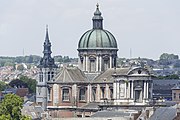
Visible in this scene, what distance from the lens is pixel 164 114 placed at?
91.7 metres

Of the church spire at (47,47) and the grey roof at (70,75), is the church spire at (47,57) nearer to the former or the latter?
the church spire at (47,47)

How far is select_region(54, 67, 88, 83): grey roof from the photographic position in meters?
126

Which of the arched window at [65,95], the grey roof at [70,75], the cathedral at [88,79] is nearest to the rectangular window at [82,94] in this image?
the cathedral at [88,79]

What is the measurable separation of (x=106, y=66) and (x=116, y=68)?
3652mm

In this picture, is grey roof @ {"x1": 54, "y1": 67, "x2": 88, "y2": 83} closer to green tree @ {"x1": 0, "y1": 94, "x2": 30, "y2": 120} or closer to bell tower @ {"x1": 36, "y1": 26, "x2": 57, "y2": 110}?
bell tower @ {"x1": 36, "y1": 26, "x2": 57, "y2": 110}

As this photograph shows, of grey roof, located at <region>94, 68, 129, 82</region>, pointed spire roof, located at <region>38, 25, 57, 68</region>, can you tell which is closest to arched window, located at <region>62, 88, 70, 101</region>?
grey roof, located at <region>94, 68, 129, 82</region>

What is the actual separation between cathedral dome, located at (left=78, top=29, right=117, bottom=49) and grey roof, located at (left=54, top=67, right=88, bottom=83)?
2.71 meters

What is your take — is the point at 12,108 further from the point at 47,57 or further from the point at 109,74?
the point at 47,57

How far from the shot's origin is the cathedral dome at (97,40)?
127 metres

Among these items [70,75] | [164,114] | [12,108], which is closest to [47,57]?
[70,75]

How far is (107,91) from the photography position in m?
123

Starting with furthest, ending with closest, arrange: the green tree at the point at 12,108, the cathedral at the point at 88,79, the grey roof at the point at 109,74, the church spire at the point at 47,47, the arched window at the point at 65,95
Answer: the church spire at the point at 47,47
the arched window at the point at 65,95
the cathedral at the point at 88,79
the grey roof at the point at 109,74
the green tree at the point at 12,108

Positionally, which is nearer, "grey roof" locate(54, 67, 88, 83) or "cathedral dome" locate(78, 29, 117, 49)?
"grey roof" locate(54, 67, 88, 83)

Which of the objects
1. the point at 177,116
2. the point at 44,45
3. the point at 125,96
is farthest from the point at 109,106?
the point at 44,45
